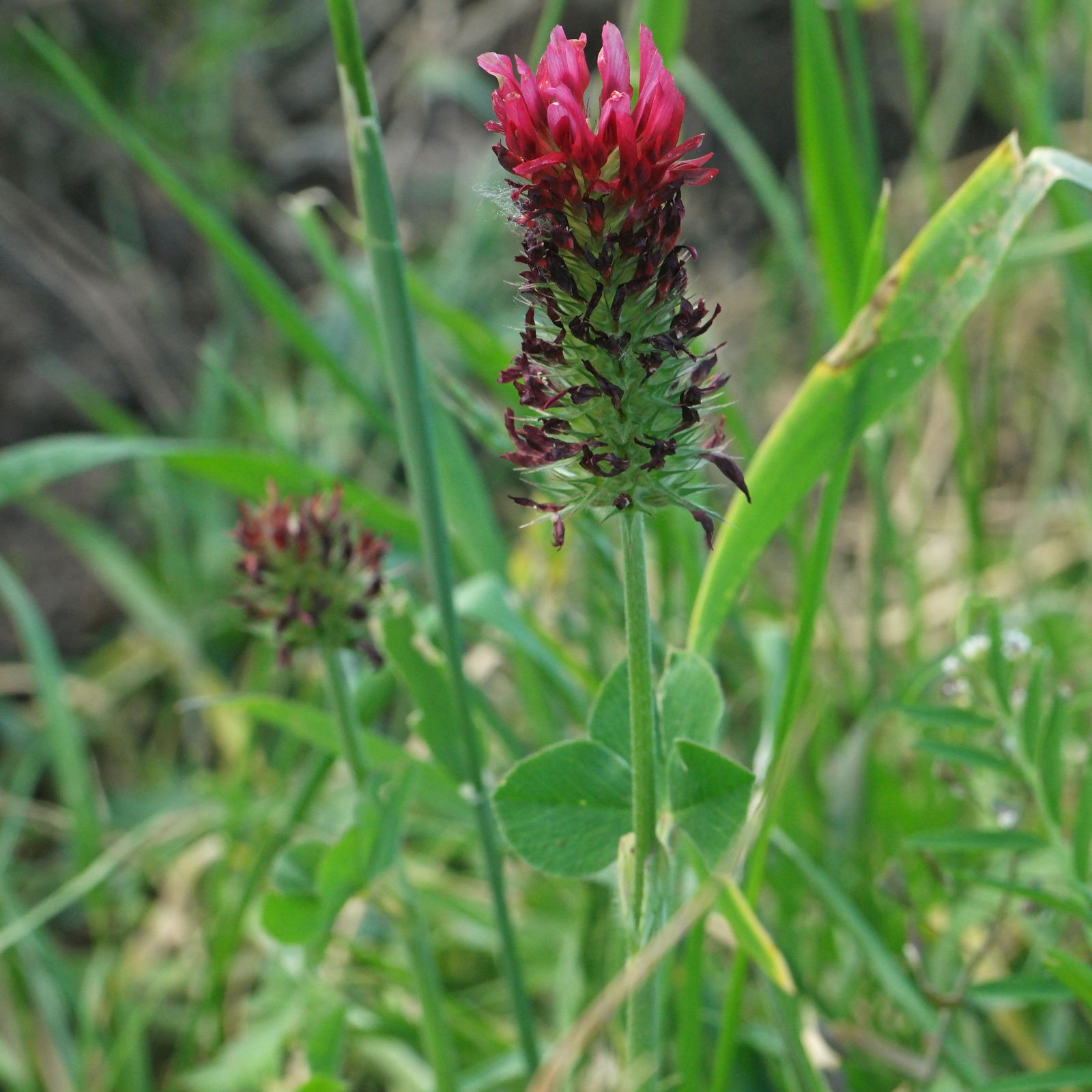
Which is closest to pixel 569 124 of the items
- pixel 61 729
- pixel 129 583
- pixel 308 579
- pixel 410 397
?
pixel 410 397

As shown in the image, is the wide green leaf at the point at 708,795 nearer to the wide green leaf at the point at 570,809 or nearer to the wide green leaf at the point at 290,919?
the wide green leaf at the point at 570,809

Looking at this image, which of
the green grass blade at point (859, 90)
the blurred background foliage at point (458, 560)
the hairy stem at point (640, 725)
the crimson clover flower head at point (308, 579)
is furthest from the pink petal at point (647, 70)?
the green grass blade at point (859, 90)

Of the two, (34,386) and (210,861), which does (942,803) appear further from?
(34,386)

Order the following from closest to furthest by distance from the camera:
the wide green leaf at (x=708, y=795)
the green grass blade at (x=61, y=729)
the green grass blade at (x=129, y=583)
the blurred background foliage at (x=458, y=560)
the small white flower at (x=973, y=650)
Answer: the wide green leaf at (x=708, y=795), the small white flower at (x=973, y=650), the blurred background foliage at (x=458, y=560), the green grass blade at (x=61, y=729), the green grass blade at (x=129, y=583)

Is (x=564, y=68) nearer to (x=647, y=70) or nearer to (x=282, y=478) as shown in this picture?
(x=647, y=70)

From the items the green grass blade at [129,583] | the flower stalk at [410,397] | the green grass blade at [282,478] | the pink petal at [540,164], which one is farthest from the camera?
the green grass blade at [129,583]

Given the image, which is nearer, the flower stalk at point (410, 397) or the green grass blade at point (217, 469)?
the flower stalk at point (410, 397)

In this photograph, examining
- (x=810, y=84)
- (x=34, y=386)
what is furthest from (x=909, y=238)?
(x=34, y=386)
